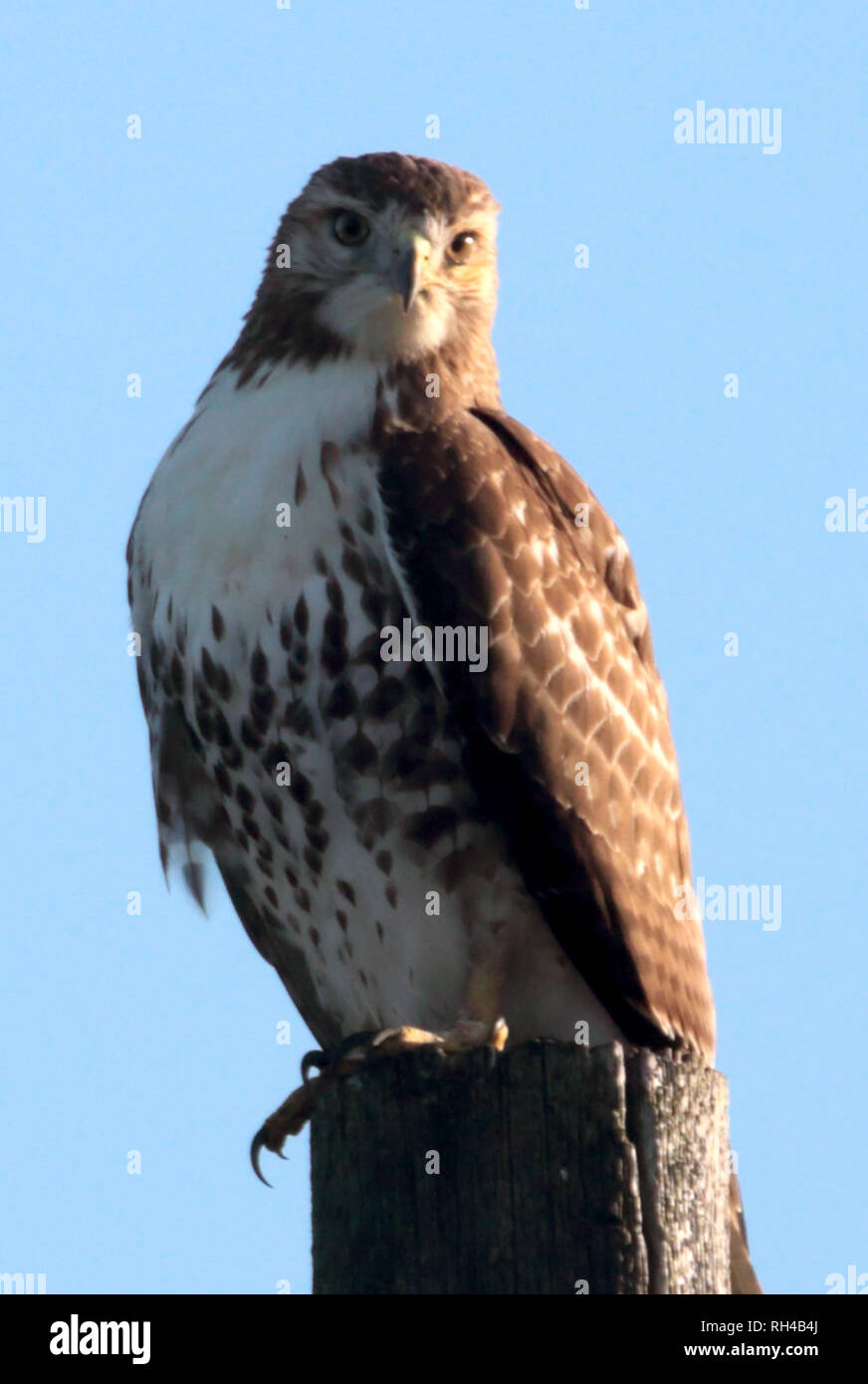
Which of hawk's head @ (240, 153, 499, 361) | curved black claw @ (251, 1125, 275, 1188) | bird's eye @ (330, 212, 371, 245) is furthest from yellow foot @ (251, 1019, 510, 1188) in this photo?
bird's eye @ (330, 212, 371, 245)

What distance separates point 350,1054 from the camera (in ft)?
17.1

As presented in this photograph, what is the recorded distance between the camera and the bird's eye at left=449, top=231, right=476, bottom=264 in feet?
22.1

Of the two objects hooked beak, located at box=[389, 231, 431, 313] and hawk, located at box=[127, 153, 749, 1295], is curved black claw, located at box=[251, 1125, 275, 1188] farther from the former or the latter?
hooked beak, located at box=[389, 231, 431, 313]

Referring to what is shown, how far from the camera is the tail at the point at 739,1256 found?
557 cm

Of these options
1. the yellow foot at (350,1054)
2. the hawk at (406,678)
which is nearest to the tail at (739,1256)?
the hawk at (406,678)

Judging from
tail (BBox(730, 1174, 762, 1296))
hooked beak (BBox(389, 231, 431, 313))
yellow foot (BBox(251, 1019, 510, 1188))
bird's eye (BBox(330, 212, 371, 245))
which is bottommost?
tail (BBox(730, 1174, 762, 1296))

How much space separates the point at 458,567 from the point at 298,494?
510 millimetres

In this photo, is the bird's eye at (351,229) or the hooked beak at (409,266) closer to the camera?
the hooked beak at (409,266)

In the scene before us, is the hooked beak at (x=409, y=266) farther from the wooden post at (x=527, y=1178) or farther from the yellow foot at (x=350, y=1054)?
the wooden post at (x=527, y=1178)

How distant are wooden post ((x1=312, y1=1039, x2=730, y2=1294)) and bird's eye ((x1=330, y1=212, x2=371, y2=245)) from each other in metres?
2.97

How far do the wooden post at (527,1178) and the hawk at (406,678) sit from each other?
998 millimetres

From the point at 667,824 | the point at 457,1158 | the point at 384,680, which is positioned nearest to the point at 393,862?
the point at 384,680

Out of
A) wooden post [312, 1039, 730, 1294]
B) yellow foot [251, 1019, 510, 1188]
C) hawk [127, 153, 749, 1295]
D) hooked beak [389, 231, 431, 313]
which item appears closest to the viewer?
wooden post [312, 1039, 730, 1294]

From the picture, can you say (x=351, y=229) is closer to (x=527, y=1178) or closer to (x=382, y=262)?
(x=382, y=262)
